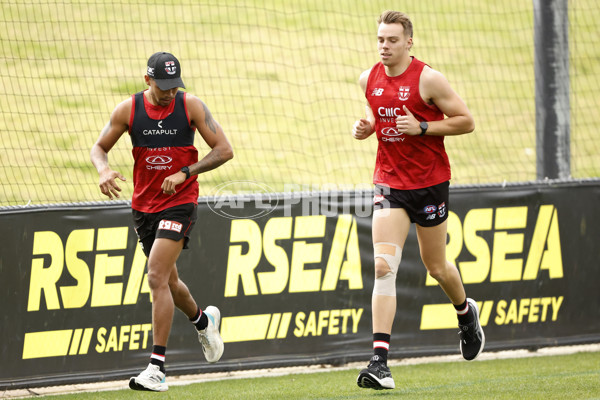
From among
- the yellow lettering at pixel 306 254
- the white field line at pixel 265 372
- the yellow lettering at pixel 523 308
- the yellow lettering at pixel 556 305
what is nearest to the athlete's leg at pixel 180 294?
the white field line at pixel 265 372

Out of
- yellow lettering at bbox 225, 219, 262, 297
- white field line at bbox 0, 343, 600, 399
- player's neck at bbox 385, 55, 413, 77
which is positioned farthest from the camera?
yellow lettering at bbox 225, 219, 262, 297

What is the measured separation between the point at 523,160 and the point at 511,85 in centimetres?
181

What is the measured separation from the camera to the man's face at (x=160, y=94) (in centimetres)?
583

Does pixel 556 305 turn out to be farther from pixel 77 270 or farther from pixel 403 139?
pixel 77 270

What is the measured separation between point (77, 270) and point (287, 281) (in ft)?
6.11

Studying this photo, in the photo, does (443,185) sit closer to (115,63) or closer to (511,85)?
(115,63)

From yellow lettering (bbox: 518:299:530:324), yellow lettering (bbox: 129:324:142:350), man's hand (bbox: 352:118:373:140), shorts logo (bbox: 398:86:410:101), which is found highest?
shorts logo (bbox: 398:86:410:101)

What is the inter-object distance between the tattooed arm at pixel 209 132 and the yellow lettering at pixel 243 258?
150cm

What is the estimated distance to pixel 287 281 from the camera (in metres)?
7.59

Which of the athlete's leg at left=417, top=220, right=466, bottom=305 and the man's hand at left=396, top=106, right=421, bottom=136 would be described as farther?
the athlete's leg at left=417, top=220, right=466, bottom=305

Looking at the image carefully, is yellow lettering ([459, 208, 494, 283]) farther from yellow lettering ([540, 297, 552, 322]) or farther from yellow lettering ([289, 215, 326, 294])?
yellow lettering ([289, 215, 326, 294])

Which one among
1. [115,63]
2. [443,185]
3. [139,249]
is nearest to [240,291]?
[139,249]

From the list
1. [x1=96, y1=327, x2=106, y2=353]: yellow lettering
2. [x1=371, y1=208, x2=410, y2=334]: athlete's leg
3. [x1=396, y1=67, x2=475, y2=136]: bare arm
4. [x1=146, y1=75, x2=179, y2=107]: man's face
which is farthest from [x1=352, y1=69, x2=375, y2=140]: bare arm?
[x1=96, y1=327, x2=106, y2=353]: yellow lettering

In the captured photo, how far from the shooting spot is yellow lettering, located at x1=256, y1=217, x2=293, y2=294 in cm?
752
